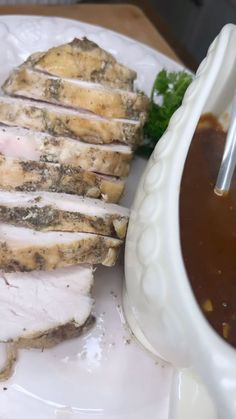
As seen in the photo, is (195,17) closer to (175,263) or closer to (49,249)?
(49,249)

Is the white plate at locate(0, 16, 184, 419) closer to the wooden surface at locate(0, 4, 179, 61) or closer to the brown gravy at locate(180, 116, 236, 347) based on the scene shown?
the brown gravy at locate(180, 116, 236, 347)

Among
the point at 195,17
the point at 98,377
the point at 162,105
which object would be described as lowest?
the point at 98,377

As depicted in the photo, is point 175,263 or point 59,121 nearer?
point 175,263

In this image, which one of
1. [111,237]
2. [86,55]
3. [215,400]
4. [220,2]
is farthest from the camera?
[220,2]

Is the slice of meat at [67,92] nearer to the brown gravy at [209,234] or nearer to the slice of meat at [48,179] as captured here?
the slice of meat at [48,179]

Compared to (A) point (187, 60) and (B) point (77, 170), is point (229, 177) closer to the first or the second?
(B) point (77, 170)

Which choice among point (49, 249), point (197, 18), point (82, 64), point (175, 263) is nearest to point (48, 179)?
point (49, 249)

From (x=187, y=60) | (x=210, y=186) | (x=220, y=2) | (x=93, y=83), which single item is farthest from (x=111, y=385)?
(x=220, y=2)
